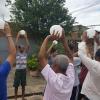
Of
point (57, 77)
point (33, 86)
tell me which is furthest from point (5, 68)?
point (33, 86)

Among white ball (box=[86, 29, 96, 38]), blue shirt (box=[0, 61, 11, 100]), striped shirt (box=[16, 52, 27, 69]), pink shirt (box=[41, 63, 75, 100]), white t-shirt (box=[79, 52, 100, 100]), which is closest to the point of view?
blue shirt (box=[0, 61, 11, 100])

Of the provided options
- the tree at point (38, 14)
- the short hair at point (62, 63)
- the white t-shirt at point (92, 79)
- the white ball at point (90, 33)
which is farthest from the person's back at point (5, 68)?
the tree at point (38, 14)

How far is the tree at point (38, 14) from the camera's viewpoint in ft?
54.5

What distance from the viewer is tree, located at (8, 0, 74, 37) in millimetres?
16609

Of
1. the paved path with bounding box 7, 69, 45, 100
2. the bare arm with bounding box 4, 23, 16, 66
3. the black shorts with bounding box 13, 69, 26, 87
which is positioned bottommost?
the paved path with bounding box 7, 69, 45, 100

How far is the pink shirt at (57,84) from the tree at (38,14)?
12.9 metres

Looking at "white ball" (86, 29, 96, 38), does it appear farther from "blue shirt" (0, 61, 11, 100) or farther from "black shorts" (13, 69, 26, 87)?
"black shorts" (13, 69, 26, 87)

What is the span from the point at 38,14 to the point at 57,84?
13.2 m

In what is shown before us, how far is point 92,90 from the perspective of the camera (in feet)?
15.5

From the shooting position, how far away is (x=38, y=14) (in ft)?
54.6

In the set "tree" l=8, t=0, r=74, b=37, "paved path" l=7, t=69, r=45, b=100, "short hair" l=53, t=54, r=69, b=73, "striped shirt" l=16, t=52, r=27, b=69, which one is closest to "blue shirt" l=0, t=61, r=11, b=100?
"short hair" l=53, t=54, r=69, b=73

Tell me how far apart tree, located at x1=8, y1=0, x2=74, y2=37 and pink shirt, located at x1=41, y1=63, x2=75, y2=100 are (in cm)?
1286

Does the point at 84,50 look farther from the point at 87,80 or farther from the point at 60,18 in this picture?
the point at 60,18

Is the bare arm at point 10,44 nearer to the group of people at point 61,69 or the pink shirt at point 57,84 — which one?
the group of people at point 61,69
